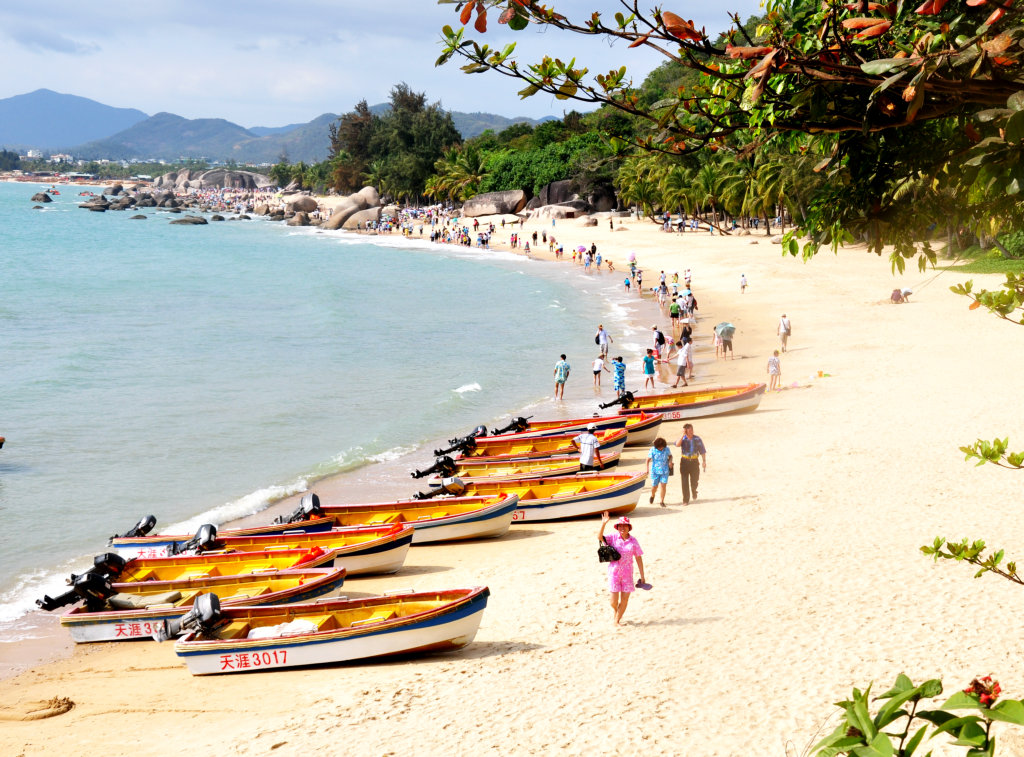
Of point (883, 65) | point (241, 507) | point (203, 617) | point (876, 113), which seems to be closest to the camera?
point (883, 65)

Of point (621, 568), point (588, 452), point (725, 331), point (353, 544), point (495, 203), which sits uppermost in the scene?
point (495, 203)

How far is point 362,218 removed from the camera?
102 meters

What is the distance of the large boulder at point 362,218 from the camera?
333 ft

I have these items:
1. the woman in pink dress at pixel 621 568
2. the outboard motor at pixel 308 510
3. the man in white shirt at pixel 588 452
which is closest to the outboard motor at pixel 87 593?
the outboard motor at pixel 308 510

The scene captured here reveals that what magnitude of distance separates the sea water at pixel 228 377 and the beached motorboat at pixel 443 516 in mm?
3613

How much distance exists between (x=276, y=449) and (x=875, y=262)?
35.9 m

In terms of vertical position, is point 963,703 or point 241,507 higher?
point 963,703

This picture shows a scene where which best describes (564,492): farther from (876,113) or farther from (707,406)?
(876,113)

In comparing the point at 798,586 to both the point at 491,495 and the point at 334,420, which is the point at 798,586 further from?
the point at 334,420

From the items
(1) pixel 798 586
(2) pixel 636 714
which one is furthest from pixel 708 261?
(2) pixel 636 714

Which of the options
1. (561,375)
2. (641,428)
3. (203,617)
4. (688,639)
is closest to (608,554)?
(688,639)

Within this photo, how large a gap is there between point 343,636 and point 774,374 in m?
16.0

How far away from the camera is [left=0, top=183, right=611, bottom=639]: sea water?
62.6 ft

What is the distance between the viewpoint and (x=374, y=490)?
19.5m
